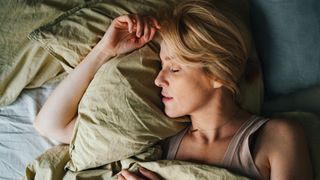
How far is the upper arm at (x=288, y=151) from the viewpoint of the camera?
42.2 inches

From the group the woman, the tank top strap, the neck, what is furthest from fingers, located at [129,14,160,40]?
the tank top strap

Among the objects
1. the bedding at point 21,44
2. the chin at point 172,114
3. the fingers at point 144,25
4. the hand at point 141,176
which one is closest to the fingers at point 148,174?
the hand at point 141,176

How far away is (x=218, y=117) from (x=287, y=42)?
307mm

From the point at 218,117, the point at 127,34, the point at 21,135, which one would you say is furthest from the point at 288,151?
the point at 21,135

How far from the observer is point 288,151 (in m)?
1.09

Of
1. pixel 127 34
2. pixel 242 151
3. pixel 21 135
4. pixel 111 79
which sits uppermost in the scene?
pixel 127 34

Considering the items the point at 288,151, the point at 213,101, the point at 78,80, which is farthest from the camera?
the point at 78,80

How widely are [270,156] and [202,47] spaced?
0.34m

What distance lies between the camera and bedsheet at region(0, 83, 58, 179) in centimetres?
134

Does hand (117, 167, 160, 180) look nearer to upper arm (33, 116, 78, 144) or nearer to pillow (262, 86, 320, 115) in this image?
upper arm (33, 116, 78, 144)

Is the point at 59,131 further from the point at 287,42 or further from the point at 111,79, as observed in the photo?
the point at 287,42

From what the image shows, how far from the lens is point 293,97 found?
132cm

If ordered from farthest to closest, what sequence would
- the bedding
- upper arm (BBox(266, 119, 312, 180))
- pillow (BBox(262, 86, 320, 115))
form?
the bedding, pillow (BBox(262, 86, 320, 115)), upper arm (BBox(266, 119, 312, 180))

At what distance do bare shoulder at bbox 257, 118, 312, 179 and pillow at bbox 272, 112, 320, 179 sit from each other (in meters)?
0.04
